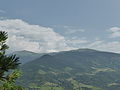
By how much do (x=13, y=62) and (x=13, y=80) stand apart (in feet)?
9.99

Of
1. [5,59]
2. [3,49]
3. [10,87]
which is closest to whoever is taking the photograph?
[5,59]

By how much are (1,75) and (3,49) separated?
2.76m

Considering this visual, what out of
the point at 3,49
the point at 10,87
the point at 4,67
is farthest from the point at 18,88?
the point at 3,49

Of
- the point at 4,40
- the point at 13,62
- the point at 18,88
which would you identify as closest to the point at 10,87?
the point at 18,88

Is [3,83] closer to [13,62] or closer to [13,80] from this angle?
[13,80]

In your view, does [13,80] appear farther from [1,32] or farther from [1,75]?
[1,32]

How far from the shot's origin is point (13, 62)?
22625 millimetres

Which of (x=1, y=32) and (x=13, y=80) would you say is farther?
(x=13, y=80)

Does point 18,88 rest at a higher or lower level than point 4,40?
lower

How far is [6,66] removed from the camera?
75.7ft

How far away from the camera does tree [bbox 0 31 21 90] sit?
22.4 meters

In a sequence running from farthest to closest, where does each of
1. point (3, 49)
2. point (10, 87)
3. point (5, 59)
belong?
1. point (3, 49)
2. point (10, 87)
3. point (5, 59)

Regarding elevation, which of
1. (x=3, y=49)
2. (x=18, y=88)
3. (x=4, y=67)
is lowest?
(x=18, y=88)

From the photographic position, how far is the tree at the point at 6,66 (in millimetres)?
22375
